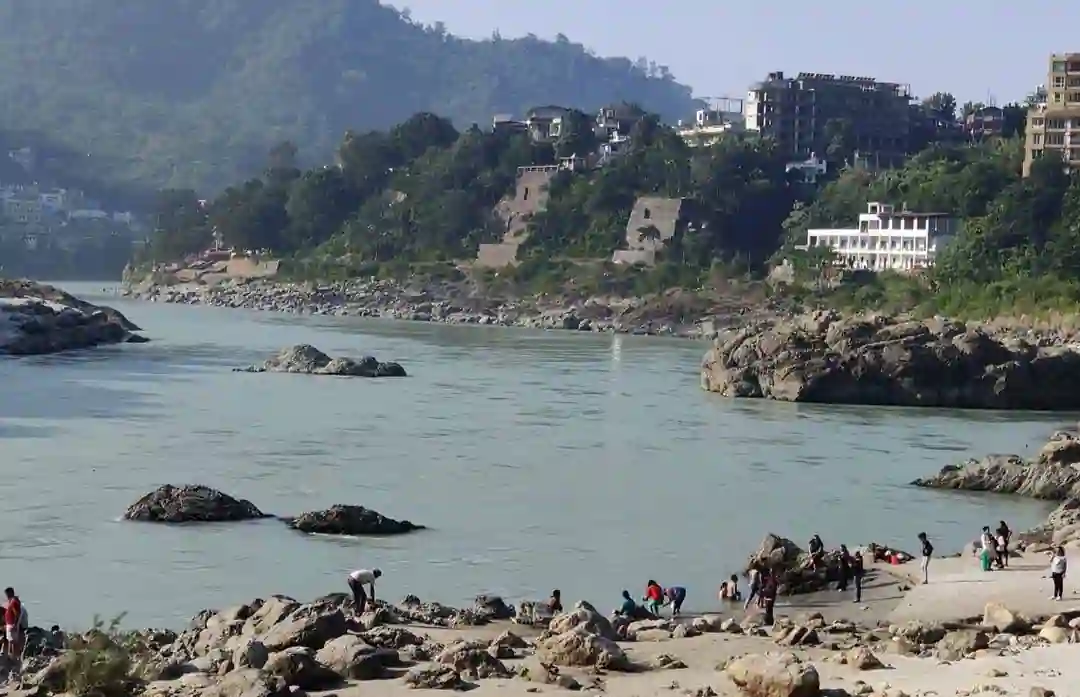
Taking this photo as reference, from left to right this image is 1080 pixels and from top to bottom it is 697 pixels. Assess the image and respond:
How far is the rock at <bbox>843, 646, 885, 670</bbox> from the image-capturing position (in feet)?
43.0

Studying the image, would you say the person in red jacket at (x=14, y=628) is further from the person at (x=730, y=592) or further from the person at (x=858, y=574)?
the person at (x=858, y=574)

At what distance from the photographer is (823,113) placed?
92562mm

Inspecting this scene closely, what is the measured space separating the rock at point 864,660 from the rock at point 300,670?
368 cm

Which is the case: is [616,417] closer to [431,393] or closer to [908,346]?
[431,393]

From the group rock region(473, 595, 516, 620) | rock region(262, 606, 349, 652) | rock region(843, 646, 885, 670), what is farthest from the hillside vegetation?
rock region(262, 606, 349, 652)

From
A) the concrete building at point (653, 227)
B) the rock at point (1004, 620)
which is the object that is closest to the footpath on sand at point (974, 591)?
the rock at point (1004, 620)

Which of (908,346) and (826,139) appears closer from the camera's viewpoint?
(908,346)

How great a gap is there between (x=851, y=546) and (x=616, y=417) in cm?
1471

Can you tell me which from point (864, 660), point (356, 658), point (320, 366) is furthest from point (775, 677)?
point (320, 366)

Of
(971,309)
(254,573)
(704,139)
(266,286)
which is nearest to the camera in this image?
(254,573)

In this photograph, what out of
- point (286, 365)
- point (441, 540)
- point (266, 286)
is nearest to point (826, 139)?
point (266, 286)

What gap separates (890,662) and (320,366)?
32.5 m

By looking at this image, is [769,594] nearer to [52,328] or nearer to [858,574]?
[858,574]

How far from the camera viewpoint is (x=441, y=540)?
70.4 feet
